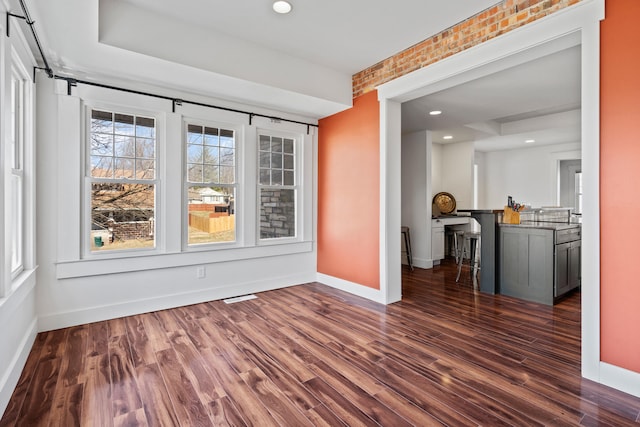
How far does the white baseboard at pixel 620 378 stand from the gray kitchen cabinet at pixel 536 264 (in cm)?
183

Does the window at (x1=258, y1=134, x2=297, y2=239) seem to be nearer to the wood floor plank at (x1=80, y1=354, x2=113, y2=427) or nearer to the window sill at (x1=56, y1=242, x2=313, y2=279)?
the window sill at (x1=56, y1=242, x2=313, y2=279)

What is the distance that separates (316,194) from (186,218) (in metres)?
1.92

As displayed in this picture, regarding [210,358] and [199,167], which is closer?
[210,358]

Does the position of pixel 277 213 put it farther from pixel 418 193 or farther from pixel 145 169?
pixel 418 193

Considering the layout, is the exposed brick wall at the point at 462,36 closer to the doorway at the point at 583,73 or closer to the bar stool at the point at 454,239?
the doorway at the point at 583,73

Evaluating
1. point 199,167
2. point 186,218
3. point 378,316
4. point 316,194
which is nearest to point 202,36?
point 199,167

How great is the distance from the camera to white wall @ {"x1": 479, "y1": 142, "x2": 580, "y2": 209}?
7.59 metres

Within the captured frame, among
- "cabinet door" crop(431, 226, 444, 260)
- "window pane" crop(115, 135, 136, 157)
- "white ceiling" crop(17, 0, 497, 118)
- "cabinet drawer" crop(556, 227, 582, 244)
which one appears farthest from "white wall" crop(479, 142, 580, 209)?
"window pane" crop(115, 135, 136, 157)

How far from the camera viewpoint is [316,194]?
4949 millimetres

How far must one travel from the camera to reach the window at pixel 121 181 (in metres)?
3.34

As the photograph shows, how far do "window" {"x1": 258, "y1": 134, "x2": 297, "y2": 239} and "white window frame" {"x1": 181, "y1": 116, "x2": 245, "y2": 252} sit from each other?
0.30 m

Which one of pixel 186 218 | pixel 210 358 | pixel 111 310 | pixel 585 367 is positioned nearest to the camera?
pixel 585 367

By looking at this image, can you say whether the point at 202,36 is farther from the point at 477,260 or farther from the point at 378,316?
the point at 477,260

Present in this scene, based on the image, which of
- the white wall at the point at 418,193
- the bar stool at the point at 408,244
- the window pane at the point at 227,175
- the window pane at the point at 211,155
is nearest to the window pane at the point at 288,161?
the window pane at the point at 227,175
